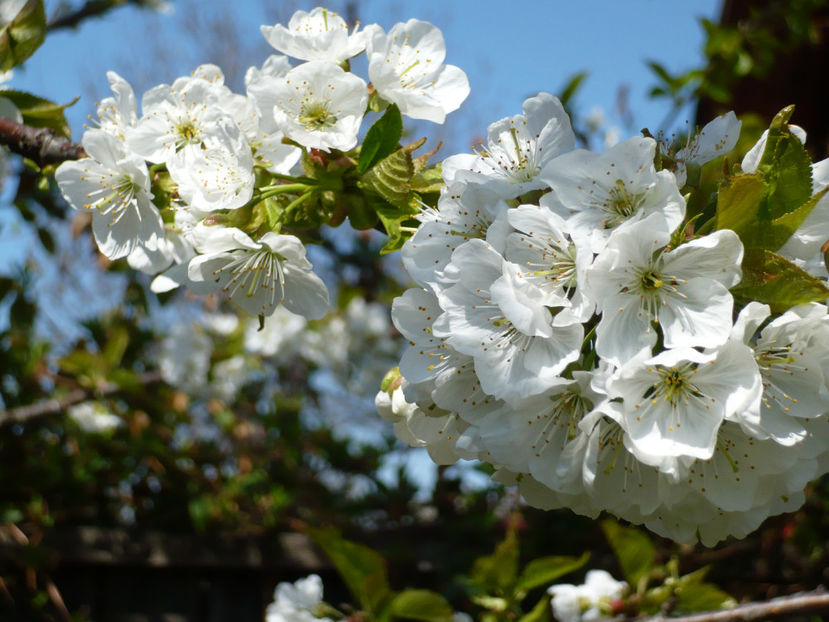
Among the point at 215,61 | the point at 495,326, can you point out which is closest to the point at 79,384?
the point at 495,326

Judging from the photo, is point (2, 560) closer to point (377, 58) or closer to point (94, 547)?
point (94, 547)

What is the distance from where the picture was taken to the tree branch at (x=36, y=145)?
46.2 inches

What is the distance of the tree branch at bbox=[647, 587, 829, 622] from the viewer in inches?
43.2

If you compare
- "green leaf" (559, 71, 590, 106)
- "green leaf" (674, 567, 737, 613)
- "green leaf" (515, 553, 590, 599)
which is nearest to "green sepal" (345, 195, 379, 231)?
"green leaf" (515, 553, 590, 599)

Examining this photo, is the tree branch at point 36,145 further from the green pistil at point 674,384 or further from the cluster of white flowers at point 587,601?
the cluster of white flowers at point 587,601

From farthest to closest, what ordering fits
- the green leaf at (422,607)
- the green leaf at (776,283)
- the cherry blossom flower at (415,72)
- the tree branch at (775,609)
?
the green leaf at (422,607), the tree branch at (775,609), the cherry blossom flower at (415,72), the green leaf at (776,283)

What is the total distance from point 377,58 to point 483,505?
235cm

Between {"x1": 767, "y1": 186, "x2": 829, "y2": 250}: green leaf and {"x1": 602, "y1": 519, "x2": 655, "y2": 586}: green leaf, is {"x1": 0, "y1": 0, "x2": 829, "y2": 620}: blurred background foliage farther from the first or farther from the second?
{"x1": 767, "y1": 186, "x2": 829, "y2": 250}: green leaf

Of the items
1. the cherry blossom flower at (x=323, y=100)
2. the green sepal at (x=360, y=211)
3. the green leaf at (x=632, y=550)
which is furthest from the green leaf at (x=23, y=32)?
the green leaf at (x=632, y=550)

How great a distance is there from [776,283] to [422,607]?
114 cm

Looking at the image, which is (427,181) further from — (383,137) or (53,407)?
(53,407)

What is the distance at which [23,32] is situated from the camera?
49.4 inches

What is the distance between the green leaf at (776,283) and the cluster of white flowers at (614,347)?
0.05ft

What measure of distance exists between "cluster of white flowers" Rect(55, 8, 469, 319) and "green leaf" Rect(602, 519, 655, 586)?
Answer: 3.27 ft
